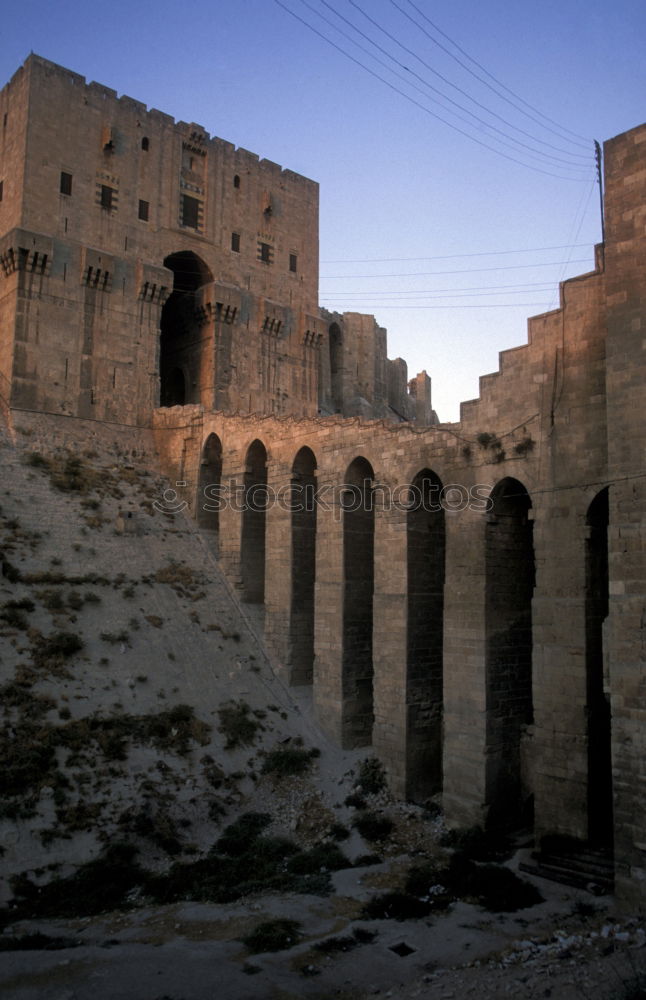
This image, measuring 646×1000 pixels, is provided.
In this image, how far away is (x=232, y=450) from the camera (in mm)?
23781

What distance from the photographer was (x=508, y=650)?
15.4 meters

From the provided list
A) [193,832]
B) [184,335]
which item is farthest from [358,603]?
[184,335]

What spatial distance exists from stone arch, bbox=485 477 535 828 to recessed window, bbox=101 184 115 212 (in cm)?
2236

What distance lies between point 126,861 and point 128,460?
16.1m

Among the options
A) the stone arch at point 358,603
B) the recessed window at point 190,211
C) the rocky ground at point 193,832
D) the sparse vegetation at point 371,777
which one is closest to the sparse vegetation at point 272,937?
the rocky ground at point 193,832

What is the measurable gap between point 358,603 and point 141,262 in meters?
18.5

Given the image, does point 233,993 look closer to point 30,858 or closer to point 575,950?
point 575,950

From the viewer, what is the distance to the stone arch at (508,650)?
14875mm

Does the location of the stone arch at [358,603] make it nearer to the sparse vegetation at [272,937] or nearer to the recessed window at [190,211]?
the sparse vegetation at [272,937]

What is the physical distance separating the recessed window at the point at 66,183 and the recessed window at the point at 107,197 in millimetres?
1310

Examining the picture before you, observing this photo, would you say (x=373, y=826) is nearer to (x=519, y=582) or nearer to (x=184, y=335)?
(x=519, y=582)

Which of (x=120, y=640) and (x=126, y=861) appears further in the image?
(x=120, y=640)

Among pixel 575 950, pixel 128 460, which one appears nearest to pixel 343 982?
pixel 575 950

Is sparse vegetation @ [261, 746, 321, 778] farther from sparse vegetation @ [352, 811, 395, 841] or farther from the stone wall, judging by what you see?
sparse vegetation @ [352, 811, 395, 841]
